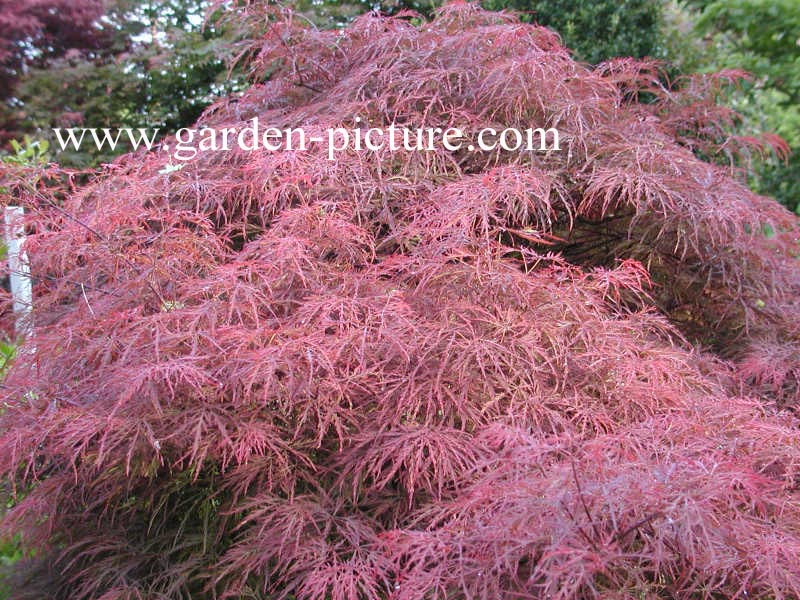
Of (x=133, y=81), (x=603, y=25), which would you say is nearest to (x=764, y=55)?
(x=603, y=25)

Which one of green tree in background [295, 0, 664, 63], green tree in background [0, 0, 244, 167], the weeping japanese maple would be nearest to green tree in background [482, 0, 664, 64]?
green tree in background [295, 0, 664, 63]

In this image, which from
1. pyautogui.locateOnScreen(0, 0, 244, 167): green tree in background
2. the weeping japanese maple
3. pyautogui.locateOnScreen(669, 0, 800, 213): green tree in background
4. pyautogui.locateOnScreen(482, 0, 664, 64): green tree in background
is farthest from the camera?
pyautogui.locateOnScreen(0, 0, 244, 167): green tree in background

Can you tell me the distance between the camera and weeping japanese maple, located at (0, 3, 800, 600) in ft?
4.53

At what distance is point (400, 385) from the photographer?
5.73 feet

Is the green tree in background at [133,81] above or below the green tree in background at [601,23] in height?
below

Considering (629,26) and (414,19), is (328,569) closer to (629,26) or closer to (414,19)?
(414,19)

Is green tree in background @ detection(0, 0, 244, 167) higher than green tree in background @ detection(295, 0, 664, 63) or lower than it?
lower

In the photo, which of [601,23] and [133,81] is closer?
[601,23]

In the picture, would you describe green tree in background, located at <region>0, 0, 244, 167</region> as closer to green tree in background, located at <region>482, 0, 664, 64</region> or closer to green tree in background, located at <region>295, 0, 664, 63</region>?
green tree in background, located at <region>295, 0, 664, 63</region>

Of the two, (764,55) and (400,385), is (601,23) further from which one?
(400,385)

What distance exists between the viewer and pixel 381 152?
243cm

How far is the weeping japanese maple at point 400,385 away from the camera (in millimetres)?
1382

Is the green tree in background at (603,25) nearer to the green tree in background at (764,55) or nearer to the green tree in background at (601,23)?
the green tree in background at (601,23)

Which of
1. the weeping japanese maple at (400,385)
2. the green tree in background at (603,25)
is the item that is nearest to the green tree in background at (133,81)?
the green tree in background at (603,25)
